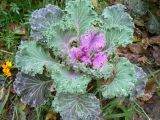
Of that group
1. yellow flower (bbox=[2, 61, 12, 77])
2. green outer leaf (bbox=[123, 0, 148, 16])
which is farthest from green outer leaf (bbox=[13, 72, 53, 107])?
green outer leaf (bbox=[123, 0, 148, 16])

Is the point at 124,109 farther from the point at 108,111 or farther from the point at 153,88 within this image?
the point at 153,88

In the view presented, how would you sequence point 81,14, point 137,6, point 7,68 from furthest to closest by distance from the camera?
point 137,6 < point 7,68 < point 81,14

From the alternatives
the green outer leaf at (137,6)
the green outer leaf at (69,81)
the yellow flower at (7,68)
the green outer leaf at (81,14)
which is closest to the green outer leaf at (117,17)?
the green outer leaf at (81,14)

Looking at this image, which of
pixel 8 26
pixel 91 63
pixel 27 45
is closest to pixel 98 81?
pixel 91 63

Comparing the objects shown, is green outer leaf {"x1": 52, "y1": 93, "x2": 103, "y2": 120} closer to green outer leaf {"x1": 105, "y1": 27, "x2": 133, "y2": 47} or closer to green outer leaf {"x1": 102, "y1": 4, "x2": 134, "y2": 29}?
green outer leaf {"x1": 105, "y1": 27, "x2": 133, "y2": 47}

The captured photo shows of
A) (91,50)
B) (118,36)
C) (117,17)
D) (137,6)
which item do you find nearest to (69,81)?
(91,50)

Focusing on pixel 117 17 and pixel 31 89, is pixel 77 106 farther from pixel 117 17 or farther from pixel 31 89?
pixel 117 17

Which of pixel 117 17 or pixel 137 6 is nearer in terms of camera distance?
pixel 117 17
